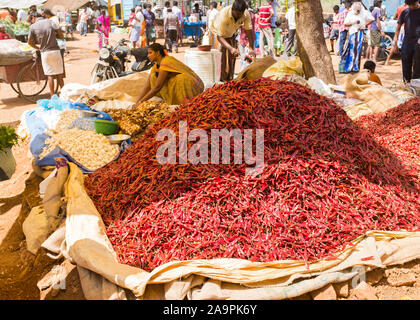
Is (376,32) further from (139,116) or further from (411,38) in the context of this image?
(139,116)

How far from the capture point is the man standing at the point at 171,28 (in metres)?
13.8

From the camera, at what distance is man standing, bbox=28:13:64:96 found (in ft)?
20.6

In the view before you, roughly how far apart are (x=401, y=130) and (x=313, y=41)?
2.35m

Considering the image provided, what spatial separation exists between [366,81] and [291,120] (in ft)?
9.71

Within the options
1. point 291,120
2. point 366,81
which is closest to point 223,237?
point 291,120

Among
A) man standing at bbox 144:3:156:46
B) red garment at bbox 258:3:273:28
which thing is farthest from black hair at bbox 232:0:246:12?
man standing at bbox 144:3:156:46

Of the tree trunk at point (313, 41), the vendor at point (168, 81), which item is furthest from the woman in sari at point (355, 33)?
the vendor at point (168, 81)

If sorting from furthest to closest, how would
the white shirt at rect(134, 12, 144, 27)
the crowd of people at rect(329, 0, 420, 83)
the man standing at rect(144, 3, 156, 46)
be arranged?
the man standing at rect(144, 3, 156, 46)
the white shirt at rect(134, 12, 144, 27)
the crowd of people at rect(329, 0, 420, 83)

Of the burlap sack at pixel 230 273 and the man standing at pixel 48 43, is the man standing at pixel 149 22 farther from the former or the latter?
the burlap sack at pixel 230 273

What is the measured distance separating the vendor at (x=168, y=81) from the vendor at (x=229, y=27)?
5.01ft

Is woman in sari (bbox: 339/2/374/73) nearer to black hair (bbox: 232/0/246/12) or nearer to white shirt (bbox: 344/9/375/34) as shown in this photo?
white shirt (bbox: 344/9/375/34)

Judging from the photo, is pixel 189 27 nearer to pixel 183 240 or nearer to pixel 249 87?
pixel 249 87

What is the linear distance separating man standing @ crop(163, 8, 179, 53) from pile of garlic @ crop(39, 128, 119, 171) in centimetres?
1065

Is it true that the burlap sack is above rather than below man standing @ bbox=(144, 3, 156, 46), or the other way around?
below
